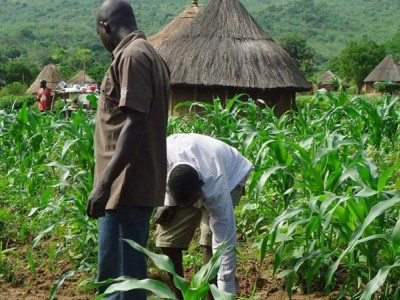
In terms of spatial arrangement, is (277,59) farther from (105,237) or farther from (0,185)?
(105,237)

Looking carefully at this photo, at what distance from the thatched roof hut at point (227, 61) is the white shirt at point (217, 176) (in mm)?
10785

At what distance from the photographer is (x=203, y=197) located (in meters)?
2.98

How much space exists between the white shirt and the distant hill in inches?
3488

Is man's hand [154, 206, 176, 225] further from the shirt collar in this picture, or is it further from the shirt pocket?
the shirt collar

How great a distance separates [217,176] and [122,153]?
Result: 54 cm

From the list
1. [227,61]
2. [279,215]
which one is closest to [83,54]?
[227,61]

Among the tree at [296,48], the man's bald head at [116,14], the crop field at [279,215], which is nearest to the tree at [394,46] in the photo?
the tree at [296,48]

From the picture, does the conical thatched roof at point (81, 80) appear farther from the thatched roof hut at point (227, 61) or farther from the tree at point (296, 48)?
the thatched roof hut at point (227, 61)

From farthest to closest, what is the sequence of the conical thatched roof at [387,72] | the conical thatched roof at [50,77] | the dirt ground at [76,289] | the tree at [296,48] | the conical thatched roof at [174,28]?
the tree at [296,48]
the conical thatched roof at [387,72]
the conical thatched roof at [50,77]
the conical thatched roof at [174,28]
the dirt ground at [76,289]

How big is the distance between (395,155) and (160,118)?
2.37 meters

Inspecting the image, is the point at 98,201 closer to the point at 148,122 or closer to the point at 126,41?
the point at 148,122

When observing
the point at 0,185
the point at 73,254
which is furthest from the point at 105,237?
the point at 0,185

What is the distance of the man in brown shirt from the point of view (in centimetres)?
263

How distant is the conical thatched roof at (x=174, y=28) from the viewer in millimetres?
16594
